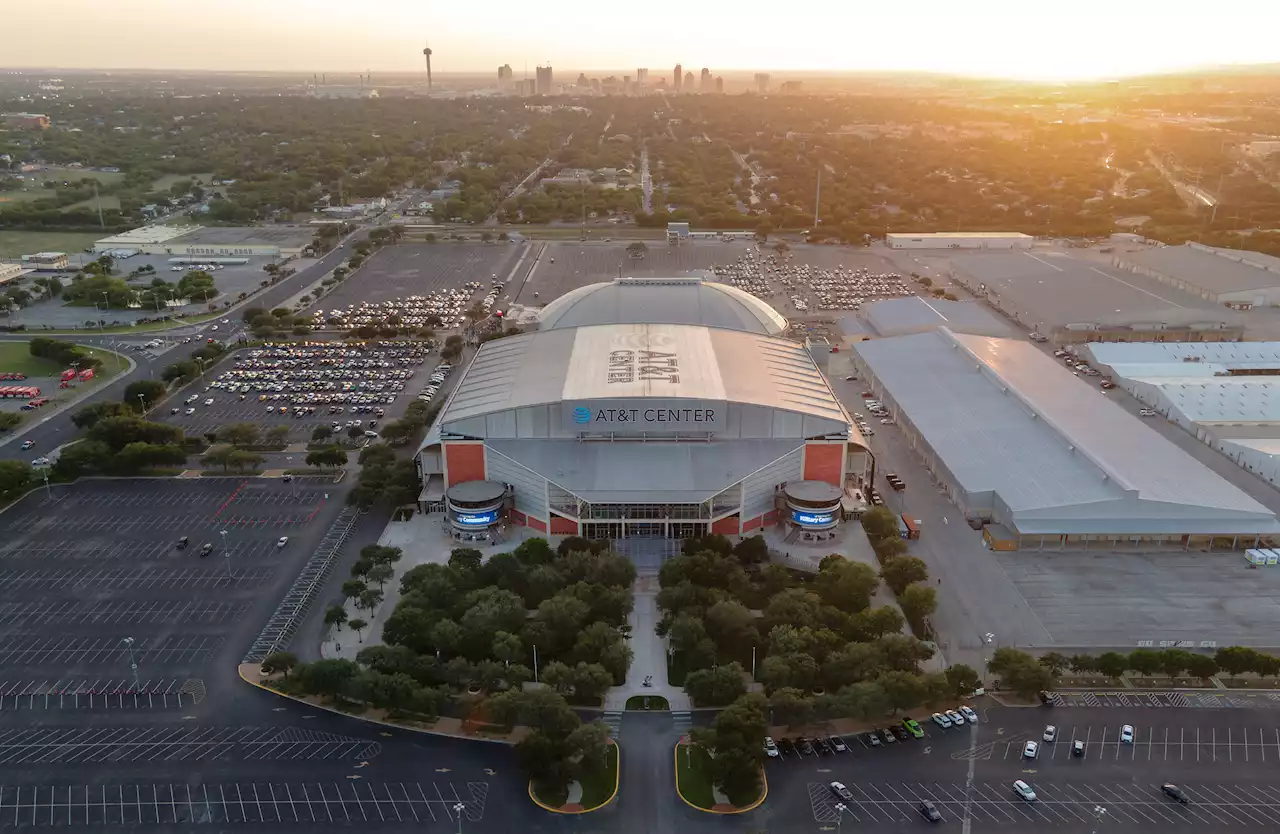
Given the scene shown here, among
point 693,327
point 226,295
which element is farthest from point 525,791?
point 226,295

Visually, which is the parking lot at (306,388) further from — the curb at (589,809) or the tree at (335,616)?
the curb at (589,809)

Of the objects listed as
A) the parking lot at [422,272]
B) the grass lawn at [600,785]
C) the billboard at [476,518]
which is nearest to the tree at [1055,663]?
the grass lawn at [600,785]

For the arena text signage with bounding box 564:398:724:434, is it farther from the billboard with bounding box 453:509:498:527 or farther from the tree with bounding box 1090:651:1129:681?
the tree with bounding box 1090:651:1129:681

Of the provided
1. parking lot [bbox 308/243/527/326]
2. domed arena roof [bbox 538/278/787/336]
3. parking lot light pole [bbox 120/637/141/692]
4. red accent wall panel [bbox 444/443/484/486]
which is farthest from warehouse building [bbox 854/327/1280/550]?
parking lot [bbox 308/243/527/326]

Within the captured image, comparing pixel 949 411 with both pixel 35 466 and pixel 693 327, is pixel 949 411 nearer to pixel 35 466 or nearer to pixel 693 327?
pixel 693 327

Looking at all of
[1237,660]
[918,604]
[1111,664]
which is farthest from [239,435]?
[1237,660]

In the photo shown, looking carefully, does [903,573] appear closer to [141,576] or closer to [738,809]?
[738,809]
